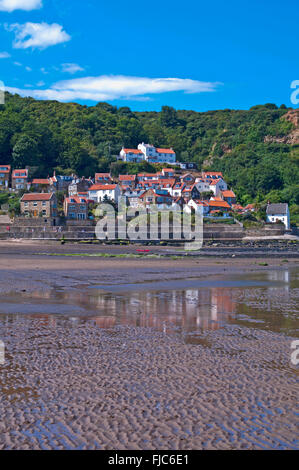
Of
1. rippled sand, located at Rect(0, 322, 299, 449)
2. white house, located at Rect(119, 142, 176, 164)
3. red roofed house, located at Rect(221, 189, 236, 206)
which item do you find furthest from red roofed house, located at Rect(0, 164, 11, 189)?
rippled sand, located at Rect(0, 322, 299, 449)

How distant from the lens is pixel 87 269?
2466 centimetres

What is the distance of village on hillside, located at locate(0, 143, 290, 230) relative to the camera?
60891mm

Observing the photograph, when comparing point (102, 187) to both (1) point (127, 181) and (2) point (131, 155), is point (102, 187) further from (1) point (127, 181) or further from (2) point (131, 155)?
(2) point (131, 155)

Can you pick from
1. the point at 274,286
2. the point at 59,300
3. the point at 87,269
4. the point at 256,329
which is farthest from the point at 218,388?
the point at 87,269

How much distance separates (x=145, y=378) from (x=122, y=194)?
7078 cm

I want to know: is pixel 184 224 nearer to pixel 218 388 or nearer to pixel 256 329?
pixel 256 329

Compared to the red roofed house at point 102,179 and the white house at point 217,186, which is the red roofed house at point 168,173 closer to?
the white house at point 217,186

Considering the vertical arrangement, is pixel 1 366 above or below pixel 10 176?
below

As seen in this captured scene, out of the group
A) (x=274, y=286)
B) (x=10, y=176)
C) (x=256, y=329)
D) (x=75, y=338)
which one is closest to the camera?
(x=75, y=338)

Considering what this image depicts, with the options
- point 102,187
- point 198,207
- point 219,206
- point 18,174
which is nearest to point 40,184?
point 18,174

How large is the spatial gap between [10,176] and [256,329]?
7951 cm

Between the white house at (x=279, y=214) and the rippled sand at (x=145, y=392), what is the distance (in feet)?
206

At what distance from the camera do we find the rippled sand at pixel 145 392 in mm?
4945

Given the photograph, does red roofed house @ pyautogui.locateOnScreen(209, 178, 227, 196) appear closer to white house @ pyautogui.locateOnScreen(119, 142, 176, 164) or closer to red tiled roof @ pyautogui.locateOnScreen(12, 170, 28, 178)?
white house @ pyautogui.locateOnScreen(119, 142, 176, 164)
